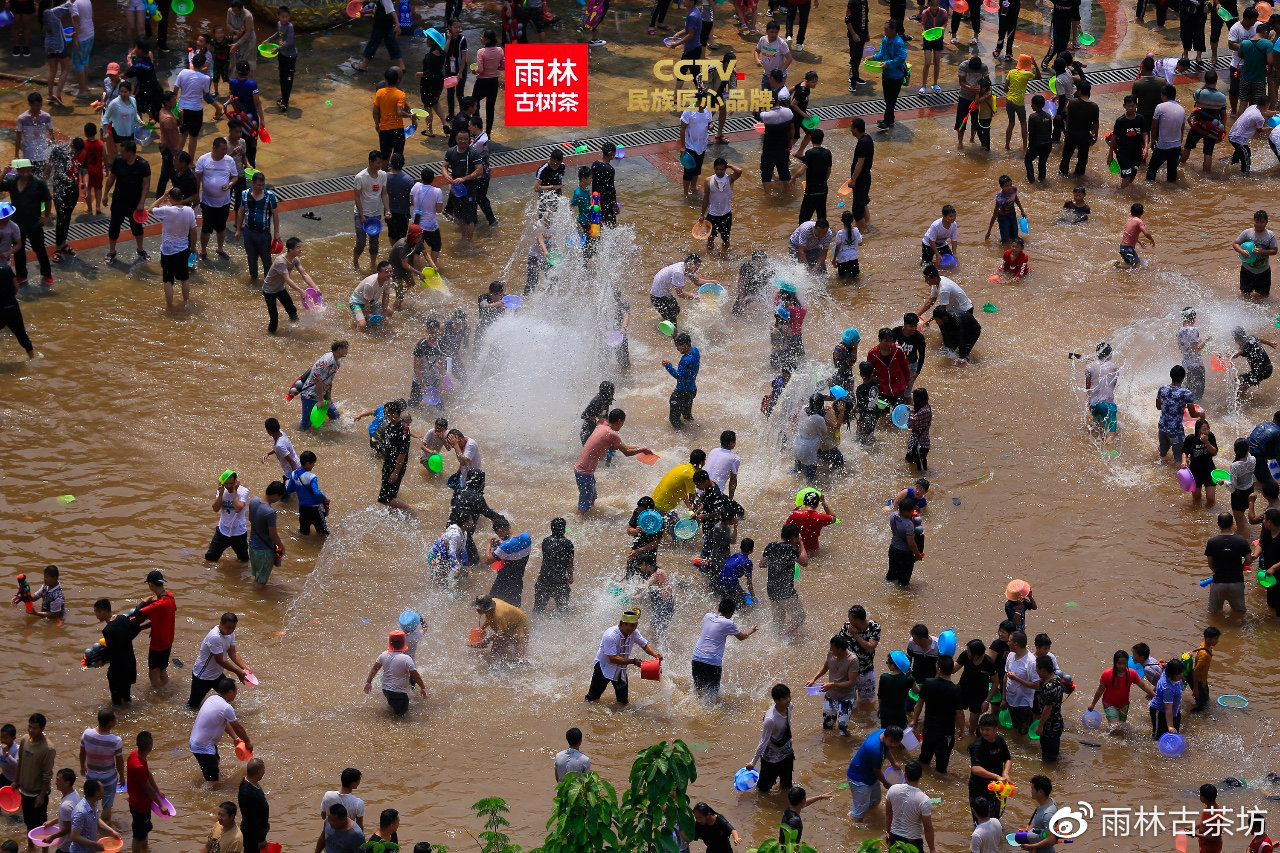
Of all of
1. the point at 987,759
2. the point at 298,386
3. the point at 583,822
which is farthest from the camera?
the point at 298,386

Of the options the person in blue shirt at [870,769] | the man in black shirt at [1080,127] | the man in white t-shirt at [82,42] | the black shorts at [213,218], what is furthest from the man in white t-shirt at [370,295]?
the man in black shirt at [1080,127]

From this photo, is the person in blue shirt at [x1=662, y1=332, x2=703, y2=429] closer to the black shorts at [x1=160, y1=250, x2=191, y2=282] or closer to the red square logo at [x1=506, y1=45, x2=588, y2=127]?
the black shorts at [x1=160, y1=250, x2=191, y2=282]

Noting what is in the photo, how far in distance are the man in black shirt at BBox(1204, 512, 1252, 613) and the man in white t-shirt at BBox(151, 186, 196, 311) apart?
10.5 m

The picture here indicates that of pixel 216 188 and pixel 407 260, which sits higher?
pixel 216 188

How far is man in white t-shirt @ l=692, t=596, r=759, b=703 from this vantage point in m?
12.6

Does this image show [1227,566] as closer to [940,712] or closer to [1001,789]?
[940,712]

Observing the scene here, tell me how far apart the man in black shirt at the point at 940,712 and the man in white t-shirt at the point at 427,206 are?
856cm

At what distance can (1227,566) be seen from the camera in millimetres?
13602

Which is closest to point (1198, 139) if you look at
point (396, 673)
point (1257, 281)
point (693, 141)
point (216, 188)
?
point (1257, 281)

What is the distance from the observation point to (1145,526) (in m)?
14.9

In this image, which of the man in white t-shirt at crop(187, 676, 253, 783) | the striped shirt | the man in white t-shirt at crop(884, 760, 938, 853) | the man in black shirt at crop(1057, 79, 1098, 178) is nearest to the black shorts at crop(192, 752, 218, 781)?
the man in white t-shirt at crop(187, 676, 253, 783)

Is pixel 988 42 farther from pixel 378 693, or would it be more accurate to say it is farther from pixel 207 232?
pixel 378 693

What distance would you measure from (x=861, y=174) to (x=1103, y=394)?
4831 millimetres

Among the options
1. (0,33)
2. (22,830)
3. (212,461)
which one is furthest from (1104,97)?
(22,830)
